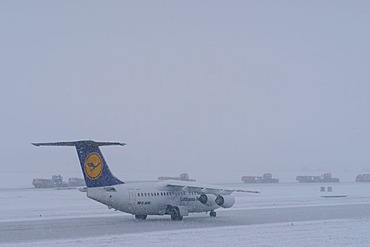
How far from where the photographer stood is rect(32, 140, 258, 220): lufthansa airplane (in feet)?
110

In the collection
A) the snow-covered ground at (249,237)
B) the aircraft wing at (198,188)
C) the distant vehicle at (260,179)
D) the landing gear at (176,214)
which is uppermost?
the distant vehicle at (260,179)

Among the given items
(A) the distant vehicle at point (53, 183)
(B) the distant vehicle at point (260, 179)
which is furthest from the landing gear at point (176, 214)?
(B) the distant vehicle at point (260, 179)

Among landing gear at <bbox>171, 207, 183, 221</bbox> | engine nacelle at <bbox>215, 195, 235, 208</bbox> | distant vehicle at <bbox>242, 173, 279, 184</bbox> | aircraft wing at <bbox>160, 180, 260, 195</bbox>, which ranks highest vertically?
distant vehicle at <bbox>242, 173, 279, 184</bbox>

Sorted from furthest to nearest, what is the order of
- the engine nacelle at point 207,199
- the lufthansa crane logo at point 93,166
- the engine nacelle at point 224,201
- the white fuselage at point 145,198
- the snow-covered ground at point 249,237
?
the engine nacelle at point 207,199
the engine nacelle at point 224,201
the lufthansa crane logo at point 93,166
the white fuselage at point 145,198
the snow-covered ground at point 249,237

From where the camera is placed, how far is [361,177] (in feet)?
454

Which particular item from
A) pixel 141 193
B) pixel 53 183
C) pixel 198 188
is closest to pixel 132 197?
pixel 141 193

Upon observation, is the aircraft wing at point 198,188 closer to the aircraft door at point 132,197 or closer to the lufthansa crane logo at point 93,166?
the aircraft door at point 132,197

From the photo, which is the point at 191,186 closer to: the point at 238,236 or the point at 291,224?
the point at 291,224

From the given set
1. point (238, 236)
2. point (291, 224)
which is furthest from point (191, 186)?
point (238, 236)

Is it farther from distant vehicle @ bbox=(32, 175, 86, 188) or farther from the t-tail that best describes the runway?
distant vehicle @ bbox=(32, 175, 86, 188)

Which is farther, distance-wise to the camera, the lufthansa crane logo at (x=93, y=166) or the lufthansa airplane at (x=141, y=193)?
the lufthansa crane logo at (x=93, y=166)

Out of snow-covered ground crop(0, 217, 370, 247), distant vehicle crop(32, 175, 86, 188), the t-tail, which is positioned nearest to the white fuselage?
the t-tail

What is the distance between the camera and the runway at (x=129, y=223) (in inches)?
1061

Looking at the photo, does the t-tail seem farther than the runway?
Yes
